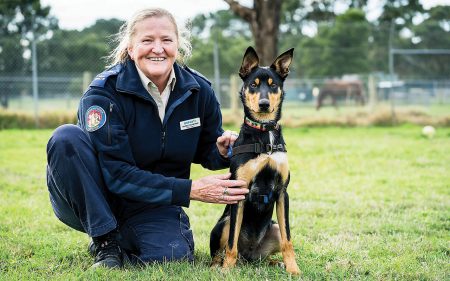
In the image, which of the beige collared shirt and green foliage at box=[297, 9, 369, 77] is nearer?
the beige collared shirt

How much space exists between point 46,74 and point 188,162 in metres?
11.3

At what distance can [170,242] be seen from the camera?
336cm

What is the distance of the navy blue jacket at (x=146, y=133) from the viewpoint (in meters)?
3.12

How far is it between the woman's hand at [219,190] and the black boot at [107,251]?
59cm

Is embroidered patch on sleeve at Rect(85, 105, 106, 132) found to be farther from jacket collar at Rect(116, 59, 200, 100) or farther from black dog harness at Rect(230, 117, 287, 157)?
black dog harness at Rect(230, 117, 287, 157)

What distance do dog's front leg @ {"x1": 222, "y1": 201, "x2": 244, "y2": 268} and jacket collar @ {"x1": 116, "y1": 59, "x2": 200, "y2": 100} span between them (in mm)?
813

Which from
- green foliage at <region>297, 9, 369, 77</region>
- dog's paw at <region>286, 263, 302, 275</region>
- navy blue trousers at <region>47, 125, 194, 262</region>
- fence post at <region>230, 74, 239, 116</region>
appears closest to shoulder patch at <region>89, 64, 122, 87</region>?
Answer: navy blue trousers at <region>47, 125, 194, 262</region>

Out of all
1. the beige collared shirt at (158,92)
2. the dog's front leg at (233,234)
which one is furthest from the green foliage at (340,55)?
the dog's front leg at (233,234)

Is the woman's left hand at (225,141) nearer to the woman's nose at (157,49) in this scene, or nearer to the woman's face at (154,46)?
the woman's face at (154,46)

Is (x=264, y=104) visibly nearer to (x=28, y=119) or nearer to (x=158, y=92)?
(x=158, y=92)

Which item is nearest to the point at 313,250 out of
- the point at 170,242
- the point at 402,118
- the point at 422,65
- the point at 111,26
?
the point at 170,242

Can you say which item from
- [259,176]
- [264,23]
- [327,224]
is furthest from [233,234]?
[264,23]

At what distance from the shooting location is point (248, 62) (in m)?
3.37

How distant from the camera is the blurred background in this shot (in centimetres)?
1341
